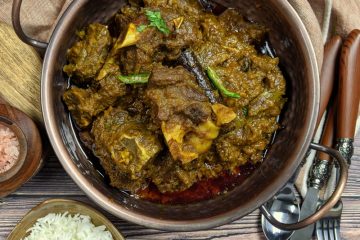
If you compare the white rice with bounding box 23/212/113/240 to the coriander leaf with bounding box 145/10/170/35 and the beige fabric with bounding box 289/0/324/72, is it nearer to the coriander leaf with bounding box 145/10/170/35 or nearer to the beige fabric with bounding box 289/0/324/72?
the coriander leaf with bounding box 145/10/170/35

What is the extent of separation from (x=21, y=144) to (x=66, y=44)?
2.41ft

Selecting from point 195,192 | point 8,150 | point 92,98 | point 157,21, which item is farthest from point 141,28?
point 8,150

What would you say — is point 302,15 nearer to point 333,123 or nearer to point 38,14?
point 333,123

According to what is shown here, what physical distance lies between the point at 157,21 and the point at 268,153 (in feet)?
3.50

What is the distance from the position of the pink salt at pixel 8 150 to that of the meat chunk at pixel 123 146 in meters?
0.61

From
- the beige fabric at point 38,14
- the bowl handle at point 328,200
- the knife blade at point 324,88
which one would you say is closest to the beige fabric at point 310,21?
the knife blade at point 324,88

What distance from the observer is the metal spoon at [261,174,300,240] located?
323cm

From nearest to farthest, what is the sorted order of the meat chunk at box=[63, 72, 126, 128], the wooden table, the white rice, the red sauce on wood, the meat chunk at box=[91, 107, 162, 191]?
the meat chunk at box=[91, 107, 162, 191], the meat chunk at box=[63, 72, 126, 128], the red sauce on wood, the white rice, the wooden table

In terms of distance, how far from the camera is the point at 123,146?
258cm

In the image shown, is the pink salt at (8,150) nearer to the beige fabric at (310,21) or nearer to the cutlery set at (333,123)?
the cutlery set at (333,123)

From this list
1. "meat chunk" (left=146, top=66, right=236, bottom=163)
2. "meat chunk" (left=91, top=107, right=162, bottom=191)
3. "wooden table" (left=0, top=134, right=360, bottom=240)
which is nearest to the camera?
"meat chunk" (left=146, top=66, right=236, bottom=163)

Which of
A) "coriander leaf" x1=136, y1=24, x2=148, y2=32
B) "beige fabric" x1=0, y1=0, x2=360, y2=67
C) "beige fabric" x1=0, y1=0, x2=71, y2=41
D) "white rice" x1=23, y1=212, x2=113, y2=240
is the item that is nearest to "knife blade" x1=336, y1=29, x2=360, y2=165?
"beige fabric" x1=0, y1=0, x2=360, y2=67

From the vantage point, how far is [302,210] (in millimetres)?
3219

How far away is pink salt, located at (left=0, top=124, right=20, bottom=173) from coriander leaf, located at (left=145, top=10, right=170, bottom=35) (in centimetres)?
122
